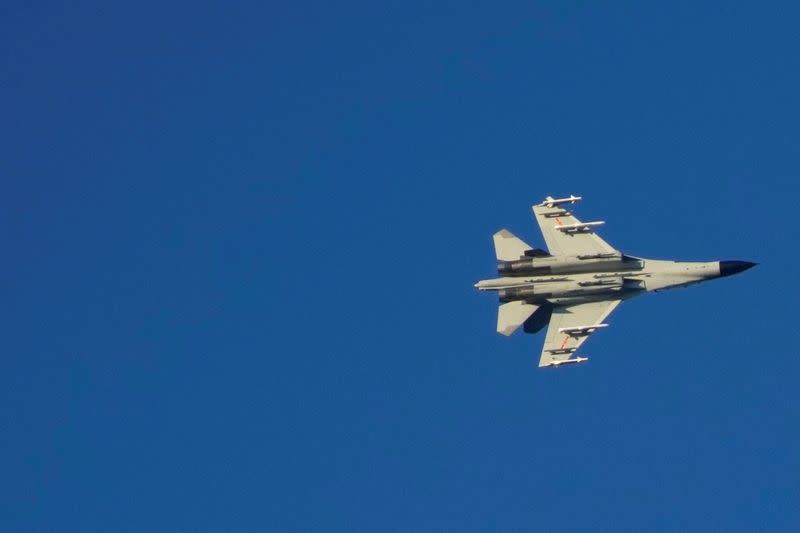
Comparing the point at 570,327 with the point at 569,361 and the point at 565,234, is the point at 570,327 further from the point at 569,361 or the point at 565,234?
the point at 565,234

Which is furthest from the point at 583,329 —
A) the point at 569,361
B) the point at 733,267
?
the point at 733,267

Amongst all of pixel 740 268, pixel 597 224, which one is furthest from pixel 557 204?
pixel 740 268

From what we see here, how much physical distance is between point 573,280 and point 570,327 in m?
3.55

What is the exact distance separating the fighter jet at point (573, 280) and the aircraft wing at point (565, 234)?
→ 8cm

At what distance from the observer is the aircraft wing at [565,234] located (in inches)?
6550

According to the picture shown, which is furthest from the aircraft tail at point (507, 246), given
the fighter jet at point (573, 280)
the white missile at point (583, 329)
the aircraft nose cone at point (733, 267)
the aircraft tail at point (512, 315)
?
the aircraft nose cone at point (733, 267)

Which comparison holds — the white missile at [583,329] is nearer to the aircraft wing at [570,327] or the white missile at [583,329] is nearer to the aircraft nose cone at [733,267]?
the aircraft wing at [570,327]

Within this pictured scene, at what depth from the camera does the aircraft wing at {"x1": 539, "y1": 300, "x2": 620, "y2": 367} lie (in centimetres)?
16488

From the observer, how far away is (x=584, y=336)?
165000 mm

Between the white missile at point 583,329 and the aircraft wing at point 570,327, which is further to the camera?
the aircraft wing at point 570,327

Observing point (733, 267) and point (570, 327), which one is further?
point (570, 327)

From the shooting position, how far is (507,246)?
552 feet

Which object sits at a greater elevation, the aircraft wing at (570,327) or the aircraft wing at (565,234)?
the aircraft wing at (565,234)

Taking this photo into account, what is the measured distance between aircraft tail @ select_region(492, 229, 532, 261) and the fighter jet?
3.0 inches
